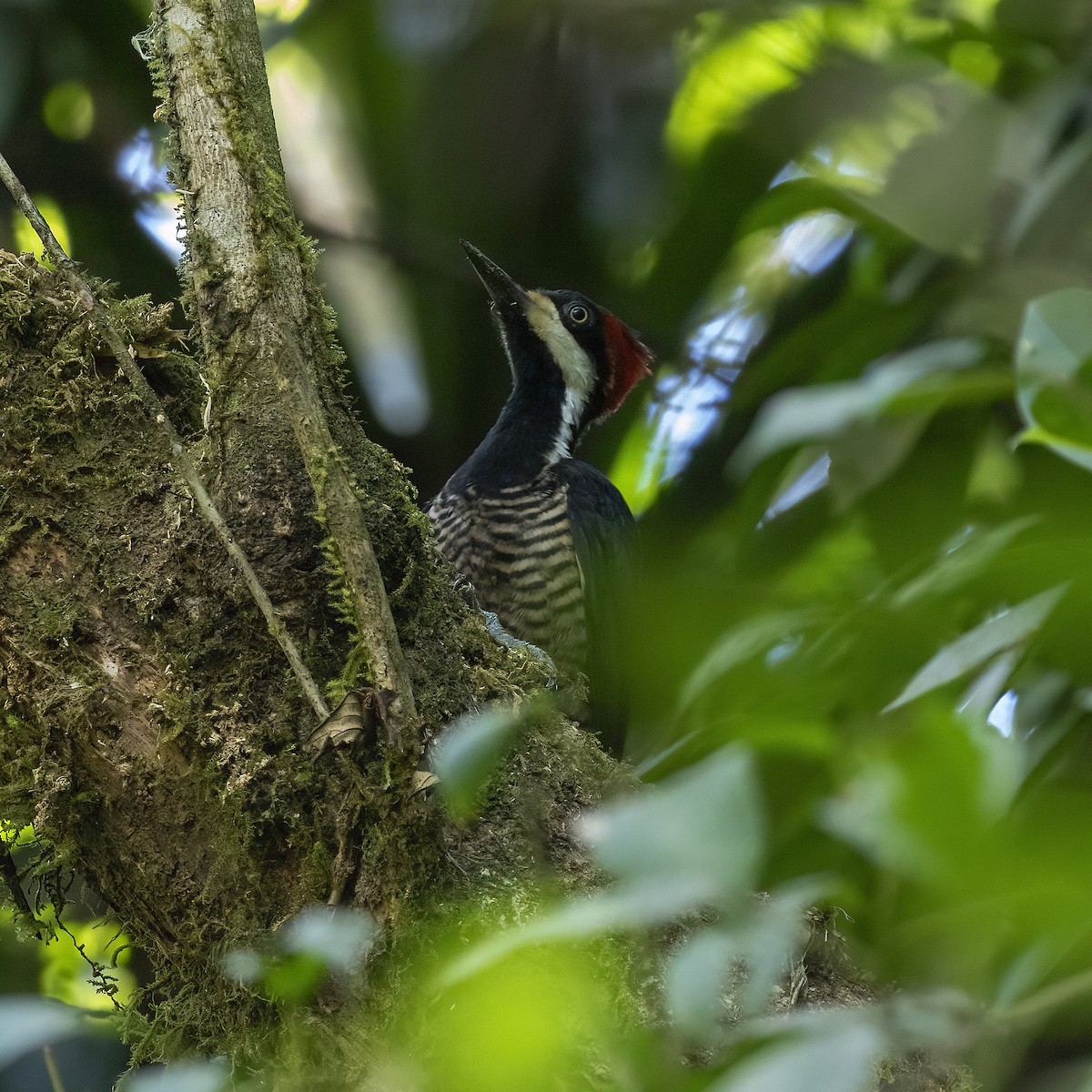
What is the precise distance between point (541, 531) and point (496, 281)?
27.2 inches

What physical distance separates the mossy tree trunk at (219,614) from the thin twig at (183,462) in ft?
0.15

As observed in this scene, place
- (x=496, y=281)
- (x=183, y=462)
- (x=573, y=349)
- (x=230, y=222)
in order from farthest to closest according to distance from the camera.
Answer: (x=573, y=349) < (x=496, y=281) < (x=230, y=222) < (x=183, y=462)

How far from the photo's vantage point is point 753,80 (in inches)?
95.0

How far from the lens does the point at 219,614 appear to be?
5.00 ft

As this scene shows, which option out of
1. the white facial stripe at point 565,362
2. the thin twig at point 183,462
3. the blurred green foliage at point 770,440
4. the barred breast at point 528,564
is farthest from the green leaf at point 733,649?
the white facial stripe at point 565,362

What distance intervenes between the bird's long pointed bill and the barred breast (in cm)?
55

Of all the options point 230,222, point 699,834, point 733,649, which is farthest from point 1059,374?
point 230,222

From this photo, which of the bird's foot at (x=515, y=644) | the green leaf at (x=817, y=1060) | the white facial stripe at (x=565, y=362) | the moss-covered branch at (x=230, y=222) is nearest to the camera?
the green leaf at (x=817, y=1060)

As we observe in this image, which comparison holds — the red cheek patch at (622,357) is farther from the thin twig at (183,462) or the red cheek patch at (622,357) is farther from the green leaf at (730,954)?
the green leaf at (730,954)

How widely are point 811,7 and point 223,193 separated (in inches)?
38.9

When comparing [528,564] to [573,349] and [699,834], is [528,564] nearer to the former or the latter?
[573,349]

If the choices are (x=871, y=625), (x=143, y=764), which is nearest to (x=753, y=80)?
(x=143, y=764)

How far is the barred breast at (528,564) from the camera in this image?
3299 mm

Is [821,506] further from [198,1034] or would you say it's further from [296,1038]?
[198,1034]
